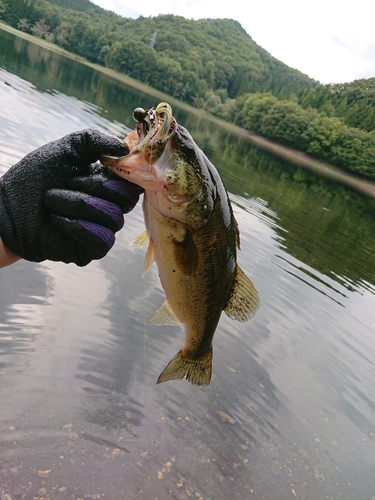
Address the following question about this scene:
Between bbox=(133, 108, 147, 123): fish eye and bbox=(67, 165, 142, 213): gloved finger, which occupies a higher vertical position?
bbox=(133, 108, 147, 123): fish eye

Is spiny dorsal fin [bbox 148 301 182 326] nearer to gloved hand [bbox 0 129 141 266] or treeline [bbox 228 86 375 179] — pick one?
gloved hand [bbox 0 129 141 266]

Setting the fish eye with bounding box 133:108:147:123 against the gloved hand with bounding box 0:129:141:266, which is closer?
the fish eye with bounding box 133:108:147:123

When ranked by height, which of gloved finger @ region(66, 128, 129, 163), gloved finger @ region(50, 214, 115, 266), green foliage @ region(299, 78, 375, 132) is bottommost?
gloved finger @ region(50, 214, 115, 266)

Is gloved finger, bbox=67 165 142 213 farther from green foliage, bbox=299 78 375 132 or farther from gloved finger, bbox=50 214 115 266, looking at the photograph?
green foliage, bbox=299 78 375 132

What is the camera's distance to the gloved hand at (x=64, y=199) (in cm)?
249

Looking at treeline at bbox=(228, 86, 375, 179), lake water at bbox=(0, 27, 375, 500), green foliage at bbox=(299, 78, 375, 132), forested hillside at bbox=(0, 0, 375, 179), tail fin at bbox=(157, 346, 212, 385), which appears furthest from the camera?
green foliage at bbox=(299, 78, 375, 132)

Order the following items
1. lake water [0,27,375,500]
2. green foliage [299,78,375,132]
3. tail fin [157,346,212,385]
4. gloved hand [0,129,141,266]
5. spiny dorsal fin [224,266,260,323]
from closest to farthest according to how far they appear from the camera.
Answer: gloved hand [0,129,141,266]
spiny dorsal fin [224,266,260,323]
tail fin [157,346,212,385]
lake water [0,27,375,500]
green foliage [299,78,375,132]

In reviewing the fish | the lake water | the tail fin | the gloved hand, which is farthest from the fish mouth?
the lake water

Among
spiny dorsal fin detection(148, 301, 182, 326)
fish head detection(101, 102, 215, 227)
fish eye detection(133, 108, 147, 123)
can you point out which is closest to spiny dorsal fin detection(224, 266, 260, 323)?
spiny dorsal fin detection(148, 301, 182, 326)

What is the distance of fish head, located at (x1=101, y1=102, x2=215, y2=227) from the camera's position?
222 centimetres

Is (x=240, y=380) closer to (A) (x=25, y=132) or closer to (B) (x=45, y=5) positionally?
(A) (x=25, y=132)

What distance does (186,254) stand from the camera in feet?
8.50

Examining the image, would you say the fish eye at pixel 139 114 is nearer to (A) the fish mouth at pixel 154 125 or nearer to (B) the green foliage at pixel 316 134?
(A) the fish mouth at pixel 154 125

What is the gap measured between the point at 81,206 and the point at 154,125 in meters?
0.73
